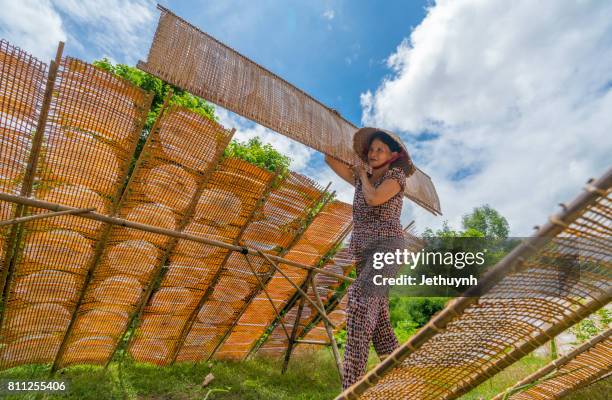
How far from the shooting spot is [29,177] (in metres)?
2.25

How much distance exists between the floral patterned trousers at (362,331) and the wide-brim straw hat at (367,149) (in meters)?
1.02

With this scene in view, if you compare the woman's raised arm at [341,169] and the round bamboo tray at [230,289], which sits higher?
the woman's raised arm at [341,169]

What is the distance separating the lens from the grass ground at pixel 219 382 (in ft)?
10.8

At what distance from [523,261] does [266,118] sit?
6.28 ft

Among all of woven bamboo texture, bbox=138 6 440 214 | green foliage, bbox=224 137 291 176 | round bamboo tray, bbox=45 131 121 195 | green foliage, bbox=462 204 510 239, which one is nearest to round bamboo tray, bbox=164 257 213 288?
round bamboo tray, bbox=45 131 121 195

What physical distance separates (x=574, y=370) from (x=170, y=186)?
9.10ft

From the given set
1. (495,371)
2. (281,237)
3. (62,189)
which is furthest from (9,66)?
(495,371)

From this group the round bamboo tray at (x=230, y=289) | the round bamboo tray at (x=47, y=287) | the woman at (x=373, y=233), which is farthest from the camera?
the round bamboo tray at (x=230, y=289)

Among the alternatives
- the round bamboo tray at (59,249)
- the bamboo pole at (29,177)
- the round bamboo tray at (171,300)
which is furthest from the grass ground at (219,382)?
the round bamboo tray at (59,249)

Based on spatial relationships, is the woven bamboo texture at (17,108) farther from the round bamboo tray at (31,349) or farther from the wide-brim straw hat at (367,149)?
the wide-brim straw hat at (367,149)

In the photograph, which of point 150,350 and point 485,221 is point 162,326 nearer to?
point 150,350

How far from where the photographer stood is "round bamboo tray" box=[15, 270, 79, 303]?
2.82m

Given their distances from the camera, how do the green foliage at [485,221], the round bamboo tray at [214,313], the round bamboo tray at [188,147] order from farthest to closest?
the green foliage at [485,221]
the round bamboo tray at [214,313]
the round bamboo tray at [188,147]

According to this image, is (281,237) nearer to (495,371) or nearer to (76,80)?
(76,80)
